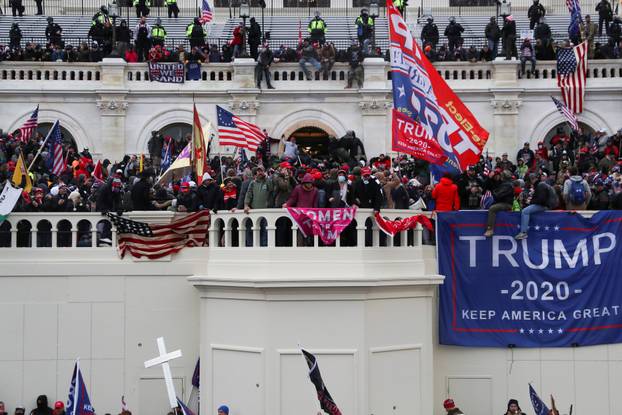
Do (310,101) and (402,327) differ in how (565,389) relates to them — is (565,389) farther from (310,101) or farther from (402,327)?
(310,101)

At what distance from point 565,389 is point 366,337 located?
4.96 meters

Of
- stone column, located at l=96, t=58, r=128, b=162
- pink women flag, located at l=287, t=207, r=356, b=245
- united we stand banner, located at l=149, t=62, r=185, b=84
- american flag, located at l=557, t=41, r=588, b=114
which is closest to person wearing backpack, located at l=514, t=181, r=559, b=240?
pink women flag, located at l=287, t=207, r=356, b=245

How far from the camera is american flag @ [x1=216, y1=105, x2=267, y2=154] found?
38.6 meters

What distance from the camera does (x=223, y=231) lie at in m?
29.4

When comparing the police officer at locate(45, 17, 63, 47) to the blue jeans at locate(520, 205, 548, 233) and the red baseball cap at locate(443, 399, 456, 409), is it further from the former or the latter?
the red baseball cap at locate(443, 399, 456, 409)

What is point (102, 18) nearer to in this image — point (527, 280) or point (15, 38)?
point (15, 38)

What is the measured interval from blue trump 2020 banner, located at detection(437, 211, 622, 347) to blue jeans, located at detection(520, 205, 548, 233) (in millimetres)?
166

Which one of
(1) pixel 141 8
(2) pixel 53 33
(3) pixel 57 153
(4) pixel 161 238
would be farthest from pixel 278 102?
(4) pixel 161 238

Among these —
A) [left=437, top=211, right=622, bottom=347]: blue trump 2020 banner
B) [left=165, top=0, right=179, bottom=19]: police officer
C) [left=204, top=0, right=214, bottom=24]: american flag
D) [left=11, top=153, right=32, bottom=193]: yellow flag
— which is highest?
[left=165, top=0, right=179, bottom=19]: police officer

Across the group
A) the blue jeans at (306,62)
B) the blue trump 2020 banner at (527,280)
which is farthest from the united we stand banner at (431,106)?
the blue jeans at (306,62)

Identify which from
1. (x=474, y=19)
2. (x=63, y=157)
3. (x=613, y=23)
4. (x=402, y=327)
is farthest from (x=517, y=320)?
(x=474, y=19)

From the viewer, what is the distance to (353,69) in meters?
46.6

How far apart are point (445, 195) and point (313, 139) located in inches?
708

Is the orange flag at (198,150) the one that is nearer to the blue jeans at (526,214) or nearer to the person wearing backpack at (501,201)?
the person wearing backpack at (501,201)
